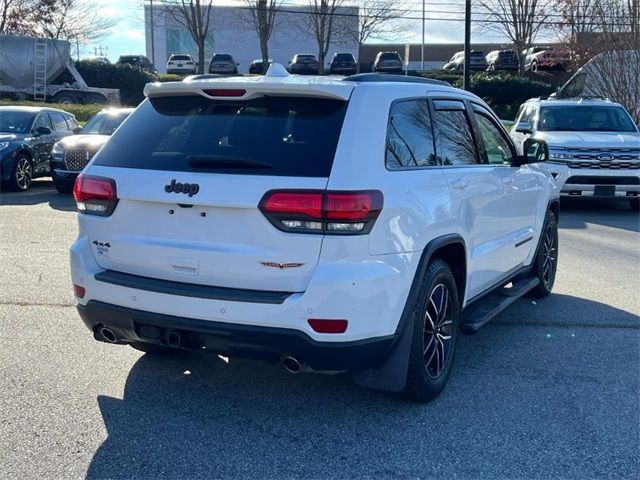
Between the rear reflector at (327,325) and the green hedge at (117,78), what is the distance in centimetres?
3383

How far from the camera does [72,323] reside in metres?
5.77

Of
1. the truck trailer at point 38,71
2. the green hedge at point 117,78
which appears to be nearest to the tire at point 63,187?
the truck trailer at point 38,71

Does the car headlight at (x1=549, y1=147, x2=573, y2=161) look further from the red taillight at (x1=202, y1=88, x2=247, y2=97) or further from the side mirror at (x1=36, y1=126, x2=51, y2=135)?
the side mirror at (x1=36, y1=126, x2=51, y2=135)

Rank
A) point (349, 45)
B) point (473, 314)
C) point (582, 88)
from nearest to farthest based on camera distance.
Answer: point (473, 314) < point (582, 88) < point (349, 45)

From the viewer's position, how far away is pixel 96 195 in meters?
4.09

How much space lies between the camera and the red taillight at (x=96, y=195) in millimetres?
4027

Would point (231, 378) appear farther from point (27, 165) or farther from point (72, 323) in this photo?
point (27, 165)

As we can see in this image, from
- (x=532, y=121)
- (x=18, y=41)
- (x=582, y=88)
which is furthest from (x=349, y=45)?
(x=532, y=121)

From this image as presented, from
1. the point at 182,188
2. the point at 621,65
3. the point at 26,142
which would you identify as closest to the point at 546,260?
the point at 182,188

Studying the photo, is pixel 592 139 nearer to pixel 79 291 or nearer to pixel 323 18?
pixel 79 291

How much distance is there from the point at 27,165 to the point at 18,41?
1635cm

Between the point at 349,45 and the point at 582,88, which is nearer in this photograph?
the point at 582,88

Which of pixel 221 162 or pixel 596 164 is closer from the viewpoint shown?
pixel 221 162

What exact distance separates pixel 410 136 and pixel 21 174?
11514mm
